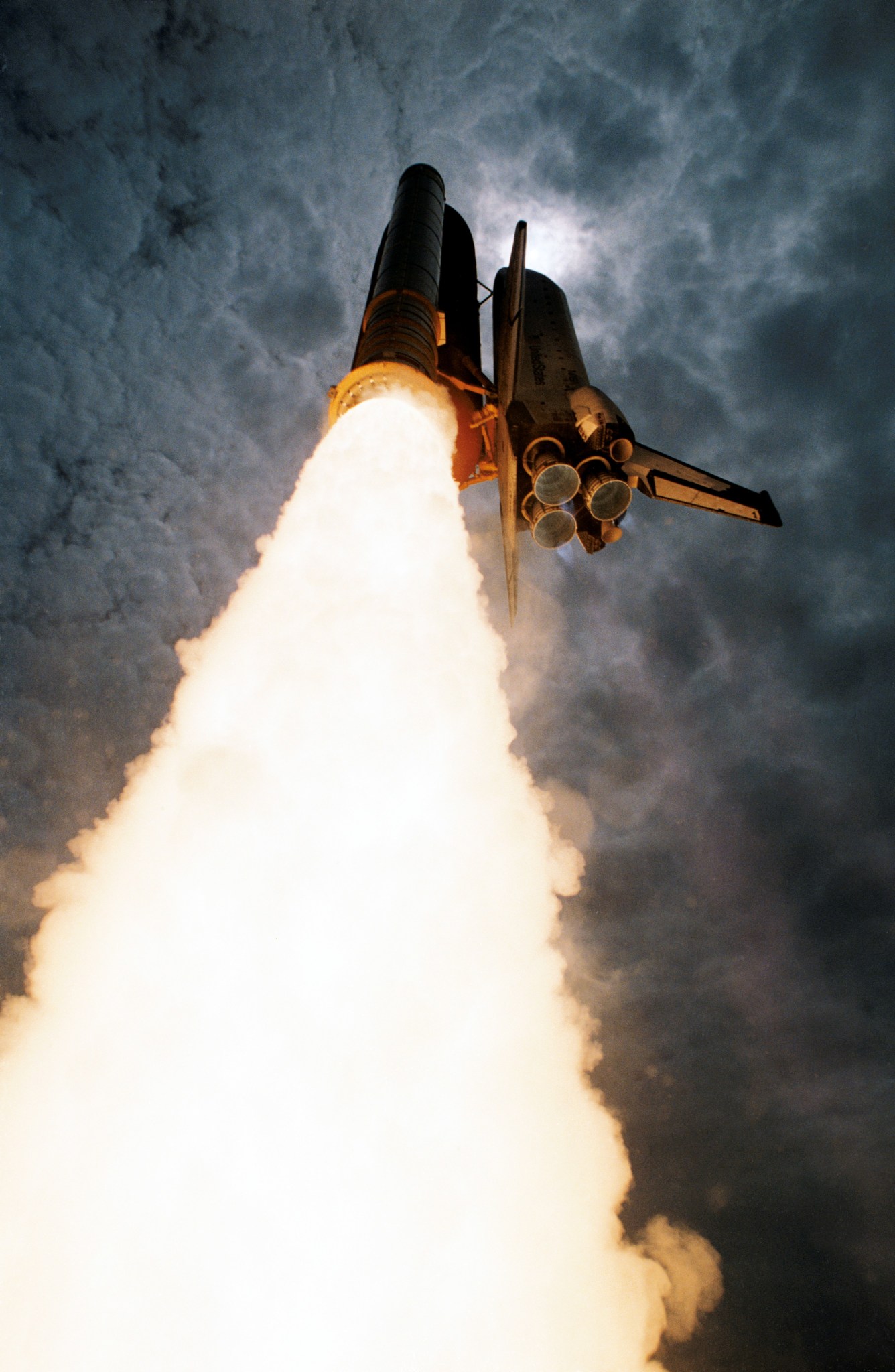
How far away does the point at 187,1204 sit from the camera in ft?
21.3

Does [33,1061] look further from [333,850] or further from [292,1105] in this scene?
[333,850]

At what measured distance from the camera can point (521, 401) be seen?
1130 cm

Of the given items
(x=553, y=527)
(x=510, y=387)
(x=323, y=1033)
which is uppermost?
(x=510, y=387)

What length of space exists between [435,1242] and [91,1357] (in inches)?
144

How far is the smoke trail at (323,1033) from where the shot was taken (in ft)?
21.1

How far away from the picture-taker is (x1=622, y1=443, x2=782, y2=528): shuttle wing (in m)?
11.7

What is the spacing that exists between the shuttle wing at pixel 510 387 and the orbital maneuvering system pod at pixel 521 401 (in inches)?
1.4

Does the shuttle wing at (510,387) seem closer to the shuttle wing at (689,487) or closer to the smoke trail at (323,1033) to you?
the smoke trail at (323,1033)

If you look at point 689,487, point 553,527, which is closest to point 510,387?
point 553,527

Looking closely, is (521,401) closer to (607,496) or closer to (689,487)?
(607,496)

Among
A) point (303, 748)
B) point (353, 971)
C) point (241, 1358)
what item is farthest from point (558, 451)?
point (241, 1358)

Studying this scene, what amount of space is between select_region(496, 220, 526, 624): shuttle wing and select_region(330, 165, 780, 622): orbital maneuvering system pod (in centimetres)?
4

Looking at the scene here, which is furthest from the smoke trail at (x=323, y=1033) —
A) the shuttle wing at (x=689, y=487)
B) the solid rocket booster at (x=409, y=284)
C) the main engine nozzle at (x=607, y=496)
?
the shuttle wing at (x=689, y=487)

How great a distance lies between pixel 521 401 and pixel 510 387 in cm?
51
